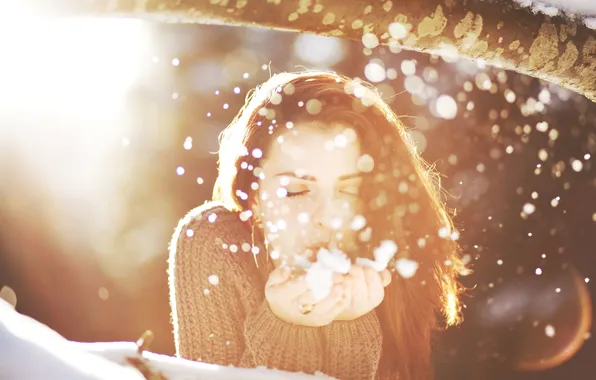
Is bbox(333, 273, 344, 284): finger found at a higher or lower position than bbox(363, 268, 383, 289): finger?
higher

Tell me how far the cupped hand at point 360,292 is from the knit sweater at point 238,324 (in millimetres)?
15

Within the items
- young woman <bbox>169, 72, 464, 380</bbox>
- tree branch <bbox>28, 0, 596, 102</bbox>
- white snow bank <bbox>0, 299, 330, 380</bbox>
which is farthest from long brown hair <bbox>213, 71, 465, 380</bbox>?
white snow bank <bbox>0, 299, 330, 380</bbox>

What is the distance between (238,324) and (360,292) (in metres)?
0.16

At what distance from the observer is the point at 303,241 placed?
0.68 m

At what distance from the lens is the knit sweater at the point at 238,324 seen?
64 cm

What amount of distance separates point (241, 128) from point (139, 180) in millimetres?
196

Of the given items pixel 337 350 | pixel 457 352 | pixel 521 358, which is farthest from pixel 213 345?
pixel 521 358

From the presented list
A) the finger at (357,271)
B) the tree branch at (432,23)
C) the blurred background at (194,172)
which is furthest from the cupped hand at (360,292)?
the tree branch at (432,23)

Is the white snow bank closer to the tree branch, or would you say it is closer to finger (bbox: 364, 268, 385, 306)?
the tree branch

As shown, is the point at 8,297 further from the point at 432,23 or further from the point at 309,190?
the point at 432,23

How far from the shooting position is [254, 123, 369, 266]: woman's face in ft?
2.14

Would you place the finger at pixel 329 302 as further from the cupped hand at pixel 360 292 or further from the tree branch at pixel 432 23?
the tree branch at pixel 432 23

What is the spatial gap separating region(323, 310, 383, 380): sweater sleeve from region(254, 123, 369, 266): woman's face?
0.10 meters

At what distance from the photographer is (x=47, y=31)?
2.54 feet
